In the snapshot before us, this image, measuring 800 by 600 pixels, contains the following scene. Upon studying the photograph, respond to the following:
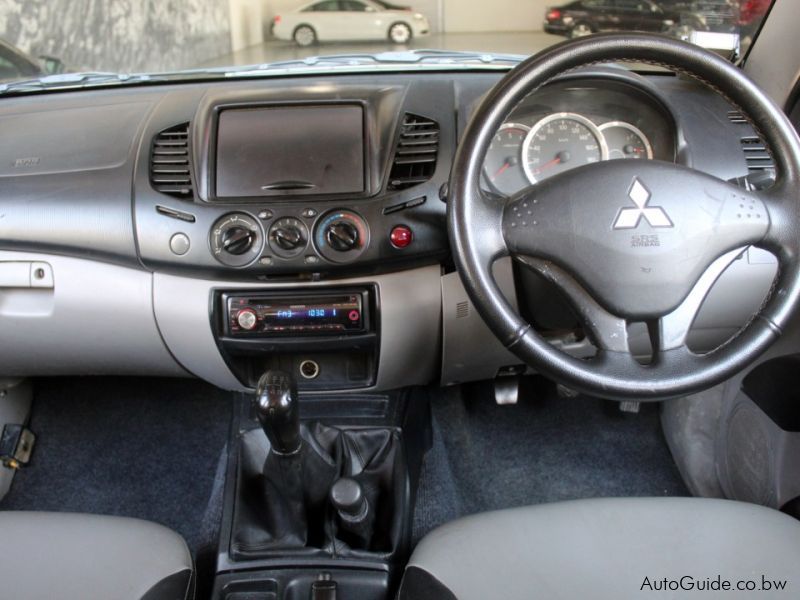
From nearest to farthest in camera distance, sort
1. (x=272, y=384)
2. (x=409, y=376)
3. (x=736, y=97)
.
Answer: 1. (x=736, y=97)
2. (x=272, y=384)
3. (x=409, y=376)

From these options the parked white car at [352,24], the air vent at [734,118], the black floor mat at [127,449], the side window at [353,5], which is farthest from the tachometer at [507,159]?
the black floor mat at [127,449]

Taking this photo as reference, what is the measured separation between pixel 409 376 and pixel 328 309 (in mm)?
292

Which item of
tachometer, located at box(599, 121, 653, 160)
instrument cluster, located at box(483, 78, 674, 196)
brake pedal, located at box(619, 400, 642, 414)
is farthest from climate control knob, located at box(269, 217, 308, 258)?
brake pedal, located at box(619, 400, 642, 414)

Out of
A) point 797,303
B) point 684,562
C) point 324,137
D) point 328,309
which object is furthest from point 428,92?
point 684,562

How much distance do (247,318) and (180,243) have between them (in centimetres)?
19

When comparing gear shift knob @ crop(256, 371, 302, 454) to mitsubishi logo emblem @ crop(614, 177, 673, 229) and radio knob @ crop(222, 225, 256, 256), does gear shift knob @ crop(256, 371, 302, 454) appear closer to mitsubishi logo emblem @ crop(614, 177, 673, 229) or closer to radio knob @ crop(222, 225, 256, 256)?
radio knob @ crop(222, 225, 256, 256)

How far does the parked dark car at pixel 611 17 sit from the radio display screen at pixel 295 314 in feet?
2.73

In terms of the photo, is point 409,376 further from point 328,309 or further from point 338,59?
point 338,59

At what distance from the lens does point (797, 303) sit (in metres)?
1.04

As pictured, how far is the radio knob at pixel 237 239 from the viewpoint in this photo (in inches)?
52.6

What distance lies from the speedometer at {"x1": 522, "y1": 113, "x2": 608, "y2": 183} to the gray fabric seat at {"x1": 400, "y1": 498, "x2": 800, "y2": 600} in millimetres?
619

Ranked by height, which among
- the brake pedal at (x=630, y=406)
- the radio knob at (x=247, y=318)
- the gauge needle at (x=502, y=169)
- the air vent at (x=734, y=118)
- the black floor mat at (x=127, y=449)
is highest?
the air vent at (x=734, y=118)

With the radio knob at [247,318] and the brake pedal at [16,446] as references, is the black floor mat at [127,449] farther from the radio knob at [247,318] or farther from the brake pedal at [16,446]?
the radio knob at [247,318]

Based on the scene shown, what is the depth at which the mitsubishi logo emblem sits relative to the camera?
1047 mm
